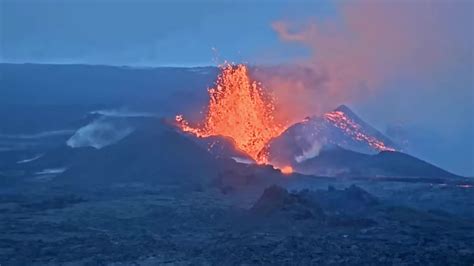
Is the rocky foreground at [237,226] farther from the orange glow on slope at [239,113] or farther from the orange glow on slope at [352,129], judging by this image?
the orange glow on slope at [352,129]

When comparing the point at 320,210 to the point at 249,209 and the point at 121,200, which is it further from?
the point at 121,200

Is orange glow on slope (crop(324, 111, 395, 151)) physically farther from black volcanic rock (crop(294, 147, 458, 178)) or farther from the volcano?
black volcanic rock (crop(294, 147, 458, 178))

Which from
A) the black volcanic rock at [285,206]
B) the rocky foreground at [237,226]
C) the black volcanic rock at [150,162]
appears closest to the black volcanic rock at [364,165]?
the black volcanic rock at [150,162]

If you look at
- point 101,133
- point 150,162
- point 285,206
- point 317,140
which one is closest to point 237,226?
point 285,206

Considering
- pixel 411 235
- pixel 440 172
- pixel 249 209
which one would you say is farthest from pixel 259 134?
pixel 411 235

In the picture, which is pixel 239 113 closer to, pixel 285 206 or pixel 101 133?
pixel 101 133

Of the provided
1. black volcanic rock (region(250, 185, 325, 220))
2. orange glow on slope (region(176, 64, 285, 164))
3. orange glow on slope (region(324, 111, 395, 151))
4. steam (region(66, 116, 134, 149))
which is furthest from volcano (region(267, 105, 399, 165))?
black volcanic rock (region(250, 185, 325, 220))
